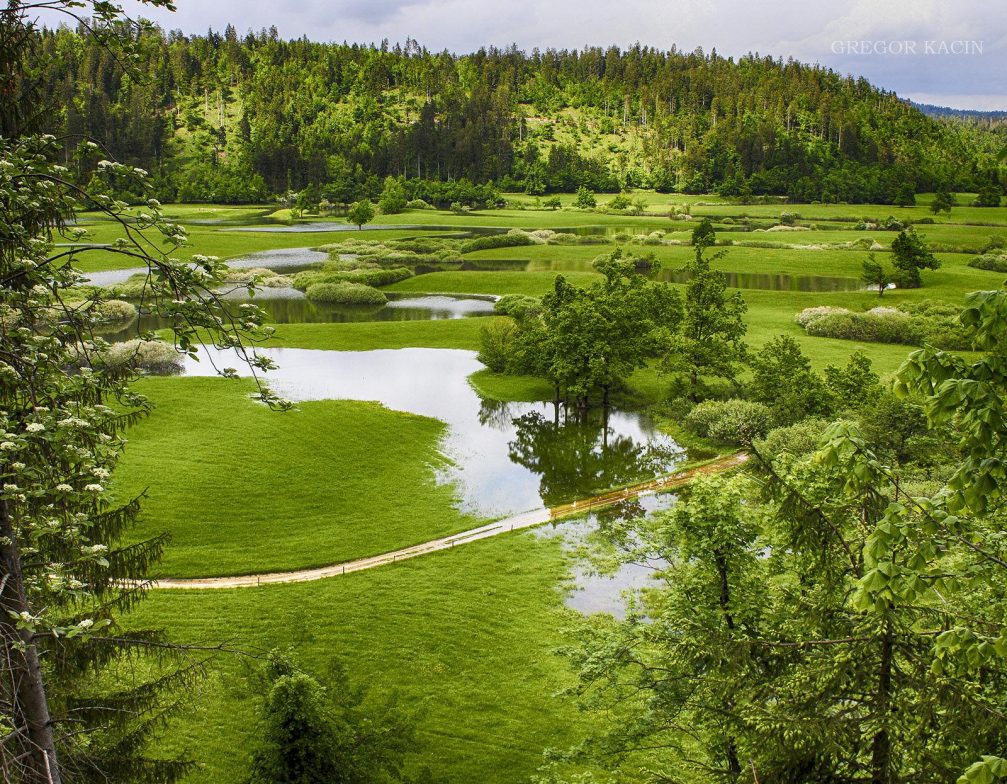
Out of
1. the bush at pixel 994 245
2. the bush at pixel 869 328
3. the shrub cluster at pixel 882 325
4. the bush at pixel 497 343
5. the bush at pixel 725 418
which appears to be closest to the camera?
the bush at pixel 725 418

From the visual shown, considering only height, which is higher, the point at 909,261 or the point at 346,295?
the point at 909,261

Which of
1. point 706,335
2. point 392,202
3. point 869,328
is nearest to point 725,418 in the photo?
point 706,335

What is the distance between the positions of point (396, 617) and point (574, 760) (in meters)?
9.89

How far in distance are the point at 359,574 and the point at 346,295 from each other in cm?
5313

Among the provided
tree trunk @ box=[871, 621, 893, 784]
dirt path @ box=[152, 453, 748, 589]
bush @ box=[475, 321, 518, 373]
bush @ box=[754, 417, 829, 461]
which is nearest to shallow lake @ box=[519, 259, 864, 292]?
bush @ box=[475, 321, 518, 373]

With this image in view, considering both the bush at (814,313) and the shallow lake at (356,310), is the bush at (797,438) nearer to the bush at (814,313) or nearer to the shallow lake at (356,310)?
the bush at (814,313)

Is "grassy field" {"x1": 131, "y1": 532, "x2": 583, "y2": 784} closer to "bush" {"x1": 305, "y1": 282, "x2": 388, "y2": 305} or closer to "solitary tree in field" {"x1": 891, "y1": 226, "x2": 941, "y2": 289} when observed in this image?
"bush" {"x1": 305, "y1": 282, "x2": 388, "y2": 305}

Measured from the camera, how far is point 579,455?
126 feet

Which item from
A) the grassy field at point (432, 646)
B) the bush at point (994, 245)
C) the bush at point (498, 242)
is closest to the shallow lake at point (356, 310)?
the bush at point (498, 242)

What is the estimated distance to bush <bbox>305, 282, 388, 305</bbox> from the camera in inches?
3009

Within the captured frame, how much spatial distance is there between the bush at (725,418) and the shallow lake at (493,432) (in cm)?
182

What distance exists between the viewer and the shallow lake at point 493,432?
114 feet

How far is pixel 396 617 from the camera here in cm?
2431

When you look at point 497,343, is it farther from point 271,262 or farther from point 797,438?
point 271,262
